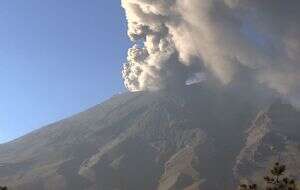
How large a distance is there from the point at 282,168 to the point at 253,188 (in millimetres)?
3771

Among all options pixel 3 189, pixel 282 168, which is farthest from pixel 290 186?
pixel 3 189

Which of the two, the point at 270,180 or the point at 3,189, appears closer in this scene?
the point at 3,189

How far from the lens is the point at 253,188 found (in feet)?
173

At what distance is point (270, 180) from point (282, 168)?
342cm

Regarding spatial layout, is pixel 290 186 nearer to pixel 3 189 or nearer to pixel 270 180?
pixel 270 180

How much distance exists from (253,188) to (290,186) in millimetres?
3580

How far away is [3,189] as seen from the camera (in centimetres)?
4966

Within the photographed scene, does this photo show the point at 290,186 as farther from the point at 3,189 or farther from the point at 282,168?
the point at 3,189

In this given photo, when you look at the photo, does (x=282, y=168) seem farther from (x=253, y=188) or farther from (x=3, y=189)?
(x=3, y=189)

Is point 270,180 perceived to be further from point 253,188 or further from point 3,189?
point 3,189

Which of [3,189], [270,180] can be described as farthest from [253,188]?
[3,189]

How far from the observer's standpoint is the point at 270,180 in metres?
53.4

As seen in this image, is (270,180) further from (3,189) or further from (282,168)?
(3,189)

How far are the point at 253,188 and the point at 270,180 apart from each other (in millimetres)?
1900
